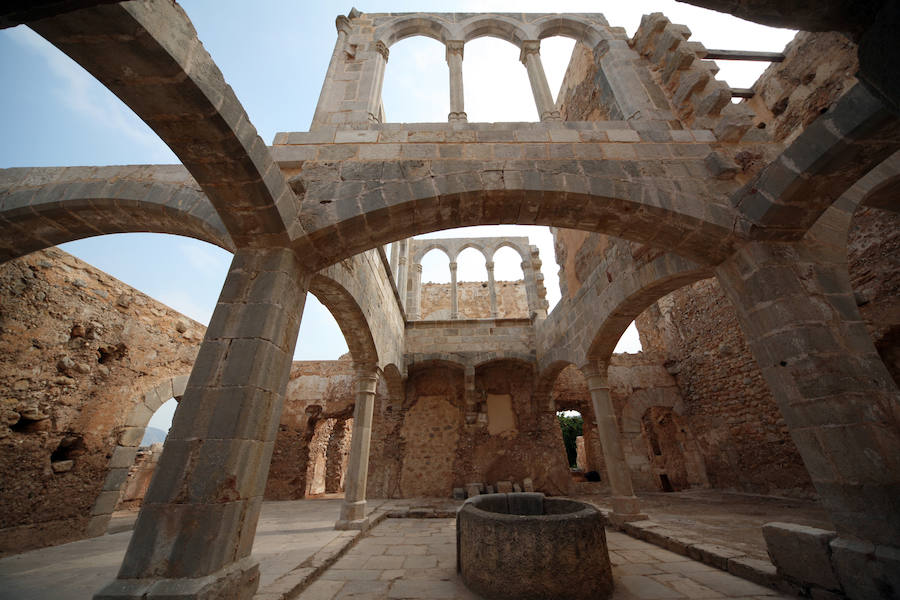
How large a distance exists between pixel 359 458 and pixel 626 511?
407cm

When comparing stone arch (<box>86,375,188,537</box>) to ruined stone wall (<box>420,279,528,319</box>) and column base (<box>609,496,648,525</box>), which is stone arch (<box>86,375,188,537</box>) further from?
ruined stone wall (<box>420,279,528,319</box>)

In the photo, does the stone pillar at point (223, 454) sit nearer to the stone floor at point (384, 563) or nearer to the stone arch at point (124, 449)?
the stone floor at point (384, 563)

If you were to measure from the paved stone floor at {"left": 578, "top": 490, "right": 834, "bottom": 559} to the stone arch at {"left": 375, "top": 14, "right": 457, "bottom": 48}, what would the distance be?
7.30 metres

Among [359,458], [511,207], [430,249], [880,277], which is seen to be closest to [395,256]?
[430,249]

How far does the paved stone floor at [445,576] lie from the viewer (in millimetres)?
2668

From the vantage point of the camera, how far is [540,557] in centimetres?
248

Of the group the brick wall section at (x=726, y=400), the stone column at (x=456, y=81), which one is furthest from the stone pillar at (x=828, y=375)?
the brick wall section at (x=726, y=400)

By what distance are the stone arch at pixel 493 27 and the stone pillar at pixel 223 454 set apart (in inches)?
187

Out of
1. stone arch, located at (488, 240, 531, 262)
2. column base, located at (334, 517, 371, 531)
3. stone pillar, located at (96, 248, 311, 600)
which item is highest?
stone arch, located at (488, 240, 531, 262)

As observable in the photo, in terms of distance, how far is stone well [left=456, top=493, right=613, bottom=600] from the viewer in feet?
8.03

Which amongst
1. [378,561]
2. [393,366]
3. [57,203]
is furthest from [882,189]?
[57,203]

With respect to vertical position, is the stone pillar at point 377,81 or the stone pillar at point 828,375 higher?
the stone pillar at point 377,81

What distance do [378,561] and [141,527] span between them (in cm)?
252

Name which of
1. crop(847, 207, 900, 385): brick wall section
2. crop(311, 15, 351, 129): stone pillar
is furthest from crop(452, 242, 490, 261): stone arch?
crop(847, 207, 900, 385): brick wall section
